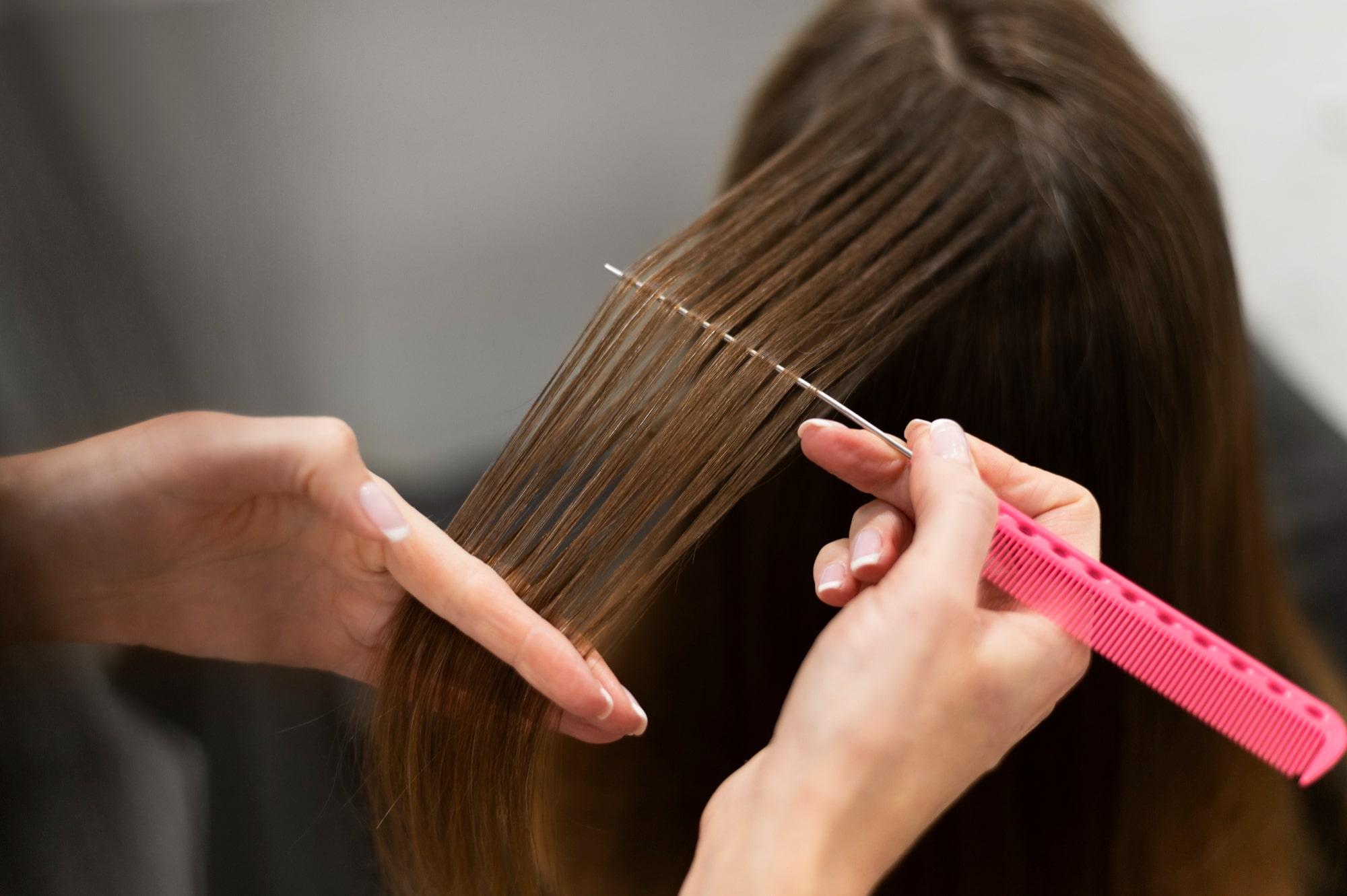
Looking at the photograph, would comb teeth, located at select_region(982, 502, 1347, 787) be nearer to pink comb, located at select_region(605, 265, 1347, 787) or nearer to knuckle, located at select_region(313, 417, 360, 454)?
pink comb, located at select_region(605, 265, 1347, 787)

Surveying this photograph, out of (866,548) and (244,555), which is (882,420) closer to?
(866,548)

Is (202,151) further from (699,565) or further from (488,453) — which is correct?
(699,565)

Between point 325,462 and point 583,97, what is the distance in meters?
0.95

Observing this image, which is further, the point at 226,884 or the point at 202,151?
the point at 202,151

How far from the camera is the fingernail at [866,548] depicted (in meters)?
0.54

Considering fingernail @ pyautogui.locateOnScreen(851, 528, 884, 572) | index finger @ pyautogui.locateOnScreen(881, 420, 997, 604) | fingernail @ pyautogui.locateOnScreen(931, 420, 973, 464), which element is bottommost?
fingernail @ pyautogui.locateOnScreen(851, 528, 884, 572)

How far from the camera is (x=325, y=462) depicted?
0.59m

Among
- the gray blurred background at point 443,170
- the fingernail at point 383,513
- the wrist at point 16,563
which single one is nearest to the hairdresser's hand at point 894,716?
the fingernail at point 383,513

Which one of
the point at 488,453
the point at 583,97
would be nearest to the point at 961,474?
the point at 488,453

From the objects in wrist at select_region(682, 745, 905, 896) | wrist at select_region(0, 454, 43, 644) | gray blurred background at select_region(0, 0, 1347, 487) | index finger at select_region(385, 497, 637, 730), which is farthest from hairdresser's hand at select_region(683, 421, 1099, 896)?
gray blurred background at select_region(0, 0, 1347, 487)

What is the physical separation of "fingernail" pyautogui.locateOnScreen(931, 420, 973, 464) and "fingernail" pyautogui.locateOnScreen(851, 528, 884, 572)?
0.06 m

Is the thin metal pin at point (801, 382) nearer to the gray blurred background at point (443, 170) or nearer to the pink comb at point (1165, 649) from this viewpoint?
the pink comb at point (1165, 649)

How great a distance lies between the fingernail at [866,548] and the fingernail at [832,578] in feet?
0.04

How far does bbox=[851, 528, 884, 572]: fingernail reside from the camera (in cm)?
54
